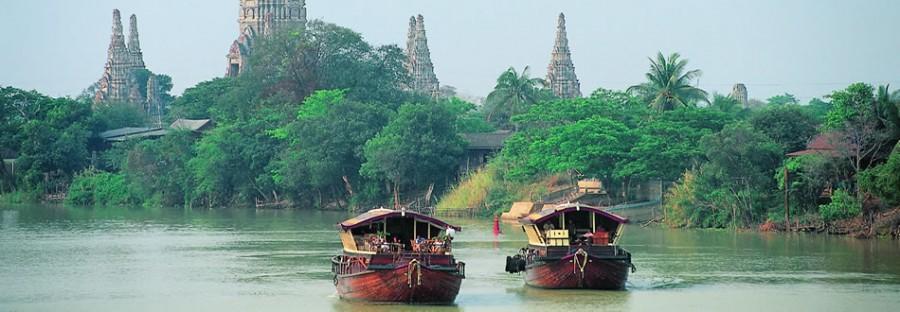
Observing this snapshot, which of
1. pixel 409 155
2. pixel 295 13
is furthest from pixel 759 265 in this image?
pixel 295 13

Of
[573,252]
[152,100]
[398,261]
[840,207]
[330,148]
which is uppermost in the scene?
[152,100]

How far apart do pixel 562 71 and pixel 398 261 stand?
218ft

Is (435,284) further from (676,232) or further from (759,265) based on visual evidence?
(676,232)

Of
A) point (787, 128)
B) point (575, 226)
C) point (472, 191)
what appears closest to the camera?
point (575, 226)

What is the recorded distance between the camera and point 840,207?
1759 inches

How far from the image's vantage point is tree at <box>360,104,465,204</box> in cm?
6219

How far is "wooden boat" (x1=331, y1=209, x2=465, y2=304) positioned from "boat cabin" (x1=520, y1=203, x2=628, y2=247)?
2638mm

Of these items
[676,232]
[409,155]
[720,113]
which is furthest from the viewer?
[409,155]

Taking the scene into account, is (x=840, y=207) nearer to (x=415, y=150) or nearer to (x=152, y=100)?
(x=415, y=150)

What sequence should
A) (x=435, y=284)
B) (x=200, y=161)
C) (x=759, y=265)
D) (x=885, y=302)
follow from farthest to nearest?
(x=200, y=161) → (x=759, y=265) → (x=885, y=302) → (x=435, y=284)

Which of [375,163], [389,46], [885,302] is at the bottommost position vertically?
[885,302]

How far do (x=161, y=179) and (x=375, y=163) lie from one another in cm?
1417

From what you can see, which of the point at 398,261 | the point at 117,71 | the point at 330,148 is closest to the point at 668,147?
the point at 330,148

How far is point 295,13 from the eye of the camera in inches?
3666
